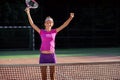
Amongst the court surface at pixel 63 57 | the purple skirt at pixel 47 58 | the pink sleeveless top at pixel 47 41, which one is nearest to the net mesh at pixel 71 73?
the purple skirt at pixel 47 58

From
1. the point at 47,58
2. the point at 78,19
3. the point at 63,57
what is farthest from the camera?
the point at 78,19

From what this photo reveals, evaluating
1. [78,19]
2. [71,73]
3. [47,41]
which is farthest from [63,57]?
[47,41]

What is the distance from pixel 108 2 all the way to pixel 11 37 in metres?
5.70

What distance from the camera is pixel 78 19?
795 inches

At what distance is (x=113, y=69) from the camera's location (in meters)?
7.97

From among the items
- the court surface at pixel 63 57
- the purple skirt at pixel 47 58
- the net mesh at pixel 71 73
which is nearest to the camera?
the purple skirt at pixel 47 58

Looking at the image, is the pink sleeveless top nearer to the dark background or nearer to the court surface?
the court surface

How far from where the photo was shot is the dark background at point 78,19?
19.2 m

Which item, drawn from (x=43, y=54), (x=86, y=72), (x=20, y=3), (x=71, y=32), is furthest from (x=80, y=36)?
(x=43, y=54)

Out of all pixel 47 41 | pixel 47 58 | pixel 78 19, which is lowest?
pixel 78 19

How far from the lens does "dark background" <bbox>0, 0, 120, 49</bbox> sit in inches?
755

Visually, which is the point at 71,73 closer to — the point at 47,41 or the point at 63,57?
the point at 47,41

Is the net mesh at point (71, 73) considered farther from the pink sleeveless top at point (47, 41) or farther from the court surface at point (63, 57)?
the court surface at point (63, 57)

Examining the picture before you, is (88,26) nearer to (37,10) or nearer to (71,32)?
(71,32)
